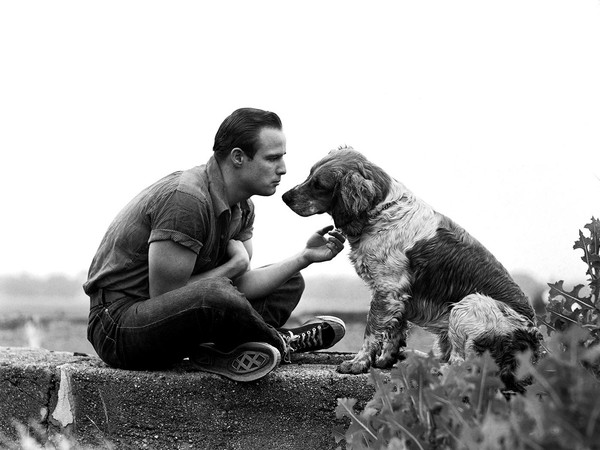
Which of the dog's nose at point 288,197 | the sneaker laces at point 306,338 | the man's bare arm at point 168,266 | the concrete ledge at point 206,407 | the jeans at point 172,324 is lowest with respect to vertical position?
the concrete ledge at point 206,407

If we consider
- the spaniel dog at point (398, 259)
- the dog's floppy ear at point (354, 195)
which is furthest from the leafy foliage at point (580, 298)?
the dog's floppy ear at point (354, 195)

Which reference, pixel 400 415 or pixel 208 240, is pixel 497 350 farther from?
pixel 400 415

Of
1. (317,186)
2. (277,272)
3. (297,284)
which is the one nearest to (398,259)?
(317,186)

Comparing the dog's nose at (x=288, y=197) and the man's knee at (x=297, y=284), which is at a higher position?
the dog's nose at (x=288, y=197)

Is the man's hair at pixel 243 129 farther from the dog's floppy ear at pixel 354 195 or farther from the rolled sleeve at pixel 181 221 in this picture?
the dog's floppy ear at pixel 354 195

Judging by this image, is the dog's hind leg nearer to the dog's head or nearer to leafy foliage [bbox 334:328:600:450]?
the dog's head

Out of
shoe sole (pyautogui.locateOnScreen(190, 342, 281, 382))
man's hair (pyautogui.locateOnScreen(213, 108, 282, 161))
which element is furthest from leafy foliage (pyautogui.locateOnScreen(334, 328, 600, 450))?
man's hair (pyautogui.locateOnScreen(213, 108, 282, 161))

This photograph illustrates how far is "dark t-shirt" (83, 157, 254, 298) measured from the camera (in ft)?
13.6

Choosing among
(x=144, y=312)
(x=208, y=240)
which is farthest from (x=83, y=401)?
(x=208, y=240)

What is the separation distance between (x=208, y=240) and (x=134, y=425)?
3.55ft

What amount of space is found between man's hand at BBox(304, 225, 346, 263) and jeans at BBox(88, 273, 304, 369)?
1.71 feet

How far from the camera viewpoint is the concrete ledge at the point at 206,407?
163 inches

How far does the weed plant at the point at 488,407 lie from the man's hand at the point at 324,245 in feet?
5.10

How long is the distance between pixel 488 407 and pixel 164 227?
2627 millimetres
